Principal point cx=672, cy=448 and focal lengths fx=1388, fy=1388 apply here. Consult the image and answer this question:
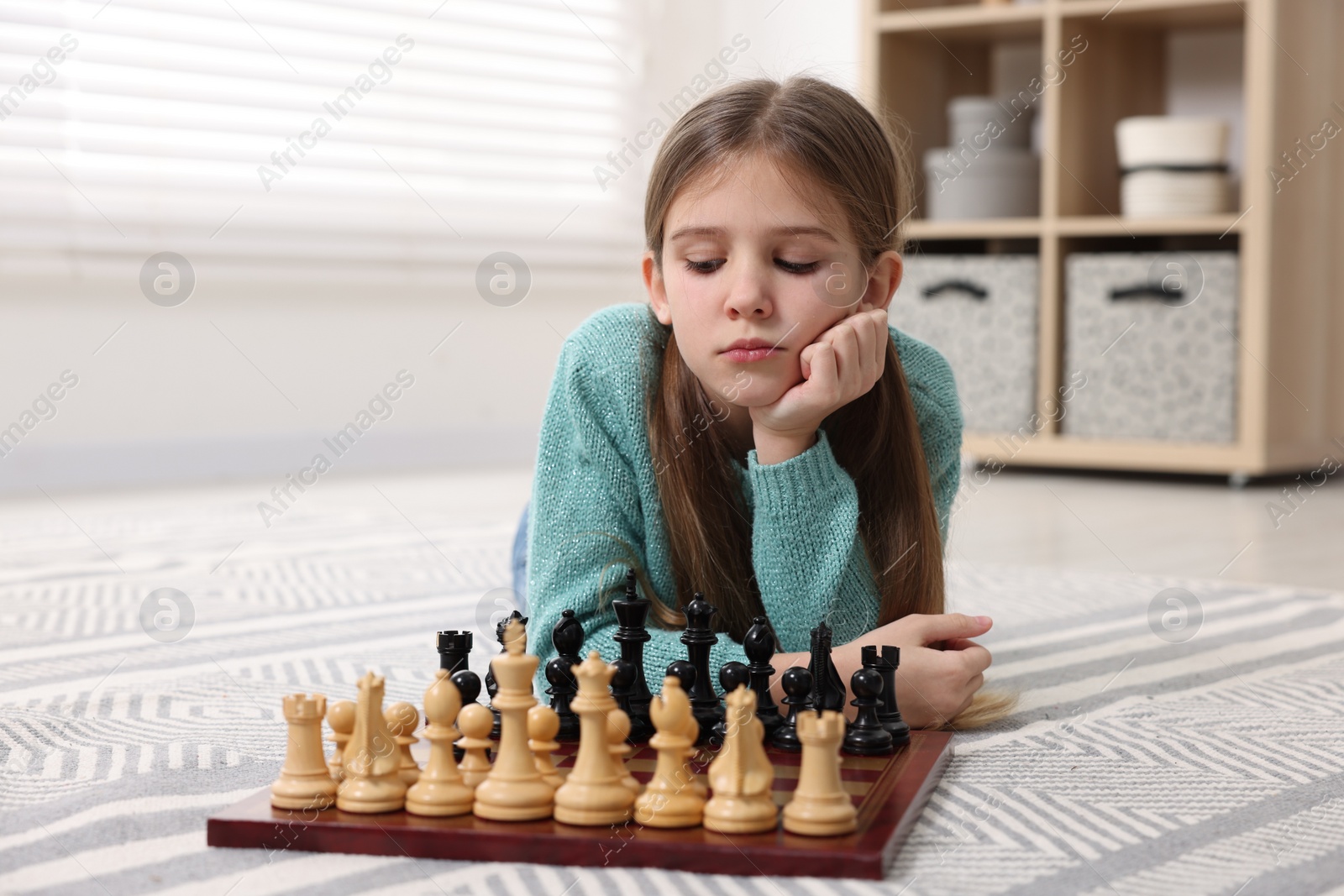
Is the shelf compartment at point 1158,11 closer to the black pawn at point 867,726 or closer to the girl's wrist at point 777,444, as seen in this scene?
the girl's wrist at point 777,444

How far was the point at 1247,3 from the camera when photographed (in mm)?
2934

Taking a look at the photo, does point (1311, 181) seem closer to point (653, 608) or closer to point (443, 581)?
point (443, 581)

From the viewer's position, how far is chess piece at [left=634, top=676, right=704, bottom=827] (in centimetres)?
78

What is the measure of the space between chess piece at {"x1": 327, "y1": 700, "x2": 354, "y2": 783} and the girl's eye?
1.44 feet

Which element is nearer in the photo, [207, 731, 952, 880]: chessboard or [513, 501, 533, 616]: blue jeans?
[207, 731, 952, 880]: chessboard

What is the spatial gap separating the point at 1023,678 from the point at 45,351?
2246 millimetres

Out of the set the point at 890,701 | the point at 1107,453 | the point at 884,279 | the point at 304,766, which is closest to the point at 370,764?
the point at 304,766

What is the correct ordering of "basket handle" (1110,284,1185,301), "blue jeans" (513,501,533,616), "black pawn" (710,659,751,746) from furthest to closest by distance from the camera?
"basket handle" (1110,284,1185,301)
"blue jeans" (513,501,533,616)
"black pawn" (710,659,751,746)

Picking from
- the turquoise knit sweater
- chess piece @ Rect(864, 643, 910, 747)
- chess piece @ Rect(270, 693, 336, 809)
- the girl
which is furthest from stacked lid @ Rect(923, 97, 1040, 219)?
chess piece @ Rect(270, 693, 336, 809)

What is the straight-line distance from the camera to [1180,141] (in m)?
3.02

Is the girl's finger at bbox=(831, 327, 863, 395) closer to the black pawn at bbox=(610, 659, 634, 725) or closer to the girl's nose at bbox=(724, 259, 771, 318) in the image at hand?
the girl's nose at bbox=(724, 259, 771, 318)

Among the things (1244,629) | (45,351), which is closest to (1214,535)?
(1244,629)

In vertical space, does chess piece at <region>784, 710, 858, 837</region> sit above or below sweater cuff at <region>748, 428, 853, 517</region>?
below

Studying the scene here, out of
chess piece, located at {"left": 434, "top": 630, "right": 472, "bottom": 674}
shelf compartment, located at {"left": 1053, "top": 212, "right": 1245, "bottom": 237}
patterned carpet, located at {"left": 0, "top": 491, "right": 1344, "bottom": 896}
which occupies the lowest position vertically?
patterned carpet, located at {"left": 0, "top": 491, "right": 1344, "bottom": 896}
